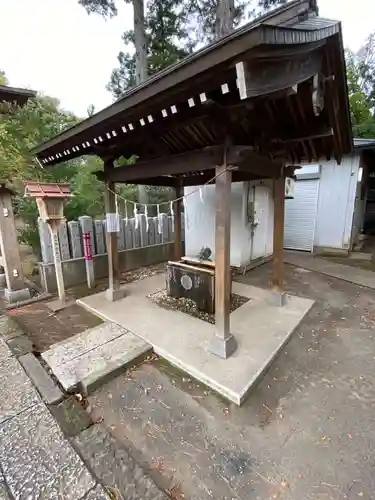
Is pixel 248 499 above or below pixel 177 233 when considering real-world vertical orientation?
below

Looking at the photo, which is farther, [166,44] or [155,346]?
[166,44]

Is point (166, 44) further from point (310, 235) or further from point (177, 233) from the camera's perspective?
point (310, 235)

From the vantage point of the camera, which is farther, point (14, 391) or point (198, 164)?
point (198, 164)

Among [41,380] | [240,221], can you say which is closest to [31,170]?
[41,380]

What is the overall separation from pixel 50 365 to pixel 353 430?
9.32ft

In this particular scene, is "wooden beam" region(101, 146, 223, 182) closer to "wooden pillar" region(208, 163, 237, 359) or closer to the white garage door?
"wooden pillar" region(208, 163, 237, 359)

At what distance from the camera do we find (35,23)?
31.7 ft

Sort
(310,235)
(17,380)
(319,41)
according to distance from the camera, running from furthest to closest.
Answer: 1. (310,235)
2. (17,380)
3. (319,41)

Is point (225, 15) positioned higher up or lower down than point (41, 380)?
higher up

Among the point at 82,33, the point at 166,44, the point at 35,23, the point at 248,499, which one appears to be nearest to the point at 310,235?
the point at 248,499

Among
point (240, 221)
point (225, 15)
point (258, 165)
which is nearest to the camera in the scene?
point (258, 165)

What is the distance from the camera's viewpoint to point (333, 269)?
19.8 feet

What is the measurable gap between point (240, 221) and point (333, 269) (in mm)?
2710

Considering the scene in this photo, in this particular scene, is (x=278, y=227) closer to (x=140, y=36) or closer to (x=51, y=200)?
(x=51, y=200)
